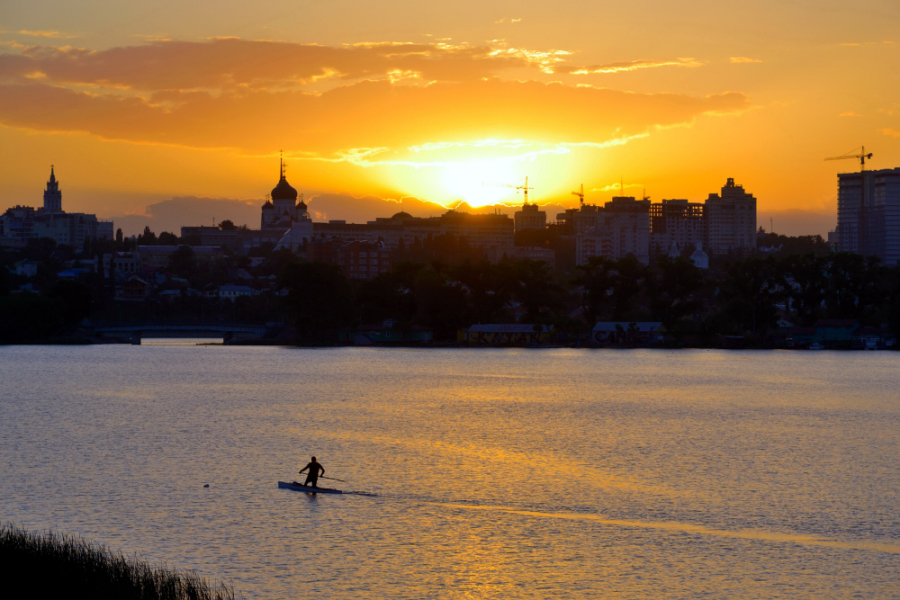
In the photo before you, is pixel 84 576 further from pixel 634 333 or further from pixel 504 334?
pixel 504 334

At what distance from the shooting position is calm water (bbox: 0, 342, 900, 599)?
90.7 feet

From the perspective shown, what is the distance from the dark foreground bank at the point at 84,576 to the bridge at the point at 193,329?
11539 centimetres

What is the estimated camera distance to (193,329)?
458 feet

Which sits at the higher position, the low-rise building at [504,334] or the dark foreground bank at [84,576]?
the low-rise building at [504,334]

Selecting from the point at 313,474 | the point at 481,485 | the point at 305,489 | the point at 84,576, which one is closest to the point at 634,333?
the point at 481,485

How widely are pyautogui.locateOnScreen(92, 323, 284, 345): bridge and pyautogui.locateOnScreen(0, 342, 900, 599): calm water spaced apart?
59626mm

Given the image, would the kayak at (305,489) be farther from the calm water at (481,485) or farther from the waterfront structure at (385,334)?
the waterfront structure at (385,334)

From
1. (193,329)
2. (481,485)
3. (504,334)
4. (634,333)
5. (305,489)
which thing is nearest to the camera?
(305,489)

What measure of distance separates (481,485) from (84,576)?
17.7 m

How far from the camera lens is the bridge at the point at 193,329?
141 m

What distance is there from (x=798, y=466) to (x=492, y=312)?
3980 inches

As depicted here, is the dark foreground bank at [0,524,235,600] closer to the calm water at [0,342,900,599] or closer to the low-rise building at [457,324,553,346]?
the calm water at [0,342,900,599]

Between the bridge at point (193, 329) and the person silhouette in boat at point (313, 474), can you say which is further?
the bridge at point (193, 329)

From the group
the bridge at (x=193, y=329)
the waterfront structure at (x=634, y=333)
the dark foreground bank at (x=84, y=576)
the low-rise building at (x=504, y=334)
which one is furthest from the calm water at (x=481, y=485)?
the bridge at (x=193, y=329)
